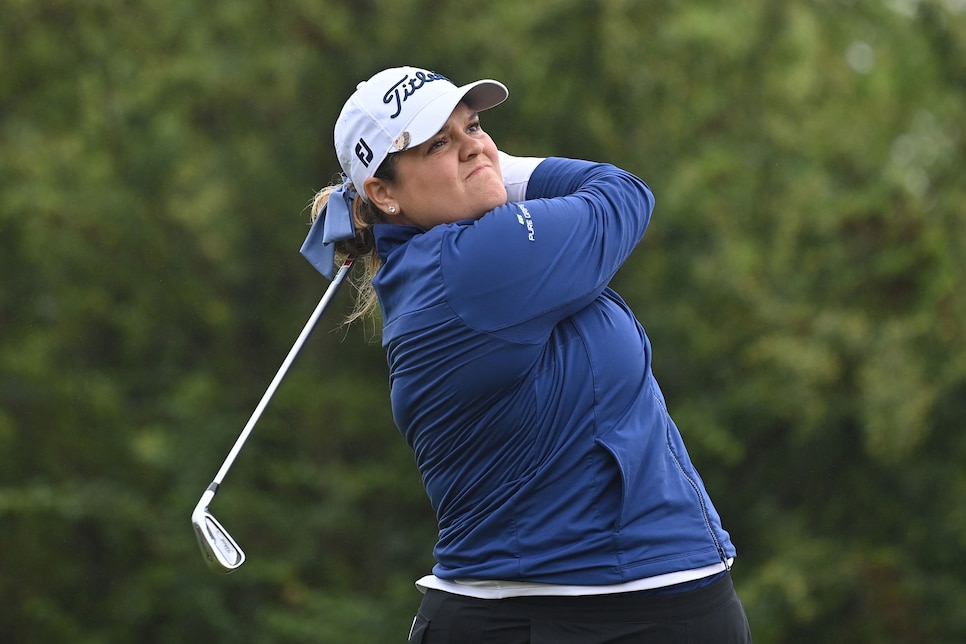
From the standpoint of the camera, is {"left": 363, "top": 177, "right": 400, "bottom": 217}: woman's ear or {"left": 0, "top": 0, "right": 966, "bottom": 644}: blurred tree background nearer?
{"left": 363, "top": 177, "right": 400, "bottom": 217}: woman's ear

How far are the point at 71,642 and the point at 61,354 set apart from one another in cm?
169

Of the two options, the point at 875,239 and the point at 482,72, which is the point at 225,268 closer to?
the point at 482,72

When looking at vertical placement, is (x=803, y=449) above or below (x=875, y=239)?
below

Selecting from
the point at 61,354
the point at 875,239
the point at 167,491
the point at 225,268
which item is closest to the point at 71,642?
the point at 167,491

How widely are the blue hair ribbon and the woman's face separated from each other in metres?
0.17

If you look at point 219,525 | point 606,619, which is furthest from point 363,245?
point 606,619

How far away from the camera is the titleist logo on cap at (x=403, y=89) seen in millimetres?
2223

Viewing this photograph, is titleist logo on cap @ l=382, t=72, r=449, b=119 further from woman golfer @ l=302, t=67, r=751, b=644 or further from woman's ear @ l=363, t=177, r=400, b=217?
woman's ear @ l=363, t=177, r=400, b=217

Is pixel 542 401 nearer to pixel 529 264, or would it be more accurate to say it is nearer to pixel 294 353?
pixel 529 264

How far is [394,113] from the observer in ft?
7.29

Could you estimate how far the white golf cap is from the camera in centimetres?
220

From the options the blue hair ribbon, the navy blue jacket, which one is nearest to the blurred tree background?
the blue hair ribbon

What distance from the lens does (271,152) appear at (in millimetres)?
6680

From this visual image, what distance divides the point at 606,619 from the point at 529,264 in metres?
0.62
